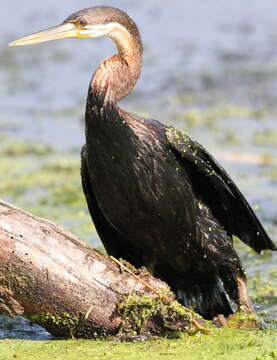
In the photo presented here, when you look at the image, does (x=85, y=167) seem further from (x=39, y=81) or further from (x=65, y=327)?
(x=39, y=81)

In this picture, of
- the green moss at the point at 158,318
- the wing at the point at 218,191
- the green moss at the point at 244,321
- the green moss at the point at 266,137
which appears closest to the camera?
the green moss at the point at 158,318

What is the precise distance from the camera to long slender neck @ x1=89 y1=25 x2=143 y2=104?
203 inches

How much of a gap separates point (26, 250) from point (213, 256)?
1.34 m

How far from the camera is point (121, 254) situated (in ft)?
18.8

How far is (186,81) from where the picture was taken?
13594 mm

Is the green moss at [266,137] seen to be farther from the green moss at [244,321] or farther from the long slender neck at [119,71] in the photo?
the long slender neck at [119,71]

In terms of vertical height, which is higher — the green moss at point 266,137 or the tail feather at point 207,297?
the green moss at point 266,137

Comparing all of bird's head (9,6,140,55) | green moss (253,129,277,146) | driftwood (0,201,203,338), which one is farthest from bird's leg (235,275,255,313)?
green moss (253,129,277,146)

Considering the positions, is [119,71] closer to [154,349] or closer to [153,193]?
[153,193]

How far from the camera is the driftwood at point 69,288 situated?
4.83 meters

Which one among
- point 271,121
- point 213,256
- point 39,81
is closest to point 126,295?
point 213,256

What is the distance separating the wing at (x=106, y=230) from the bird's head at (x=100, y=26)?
2.78 feet

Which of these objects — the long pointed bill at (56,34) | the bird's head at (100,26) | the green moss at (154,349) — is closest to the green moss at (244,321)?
the green moss at (154,349)

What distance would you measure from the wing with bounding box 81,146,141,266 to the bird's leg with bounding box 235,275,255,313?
685 mm
